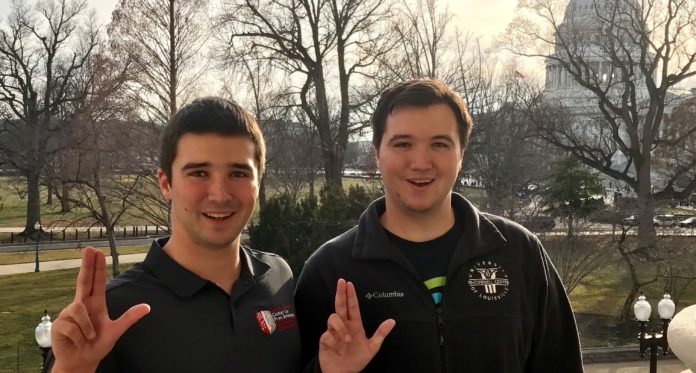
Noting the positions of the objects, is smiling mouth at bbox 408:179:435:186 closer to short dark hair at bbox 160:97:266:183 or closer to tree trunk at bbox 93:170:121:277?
short dark hair at bbox 160:97:266:183

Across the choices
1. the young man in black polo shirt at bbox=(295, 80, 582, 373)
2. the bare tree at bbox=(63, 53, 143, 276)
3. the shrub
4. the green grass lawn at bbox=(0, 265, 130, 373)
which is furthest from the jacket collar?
the bare tree at bbox=(63, 53, 143, 276)

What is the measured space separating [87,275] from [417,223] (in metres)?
1.54

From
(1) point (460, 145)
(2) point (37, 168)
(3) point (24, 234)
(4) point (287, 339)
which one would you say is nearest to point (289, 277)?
(4) point (287, 339)

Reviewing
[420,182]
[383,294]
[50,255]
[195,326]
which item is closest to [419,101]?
[420,182]

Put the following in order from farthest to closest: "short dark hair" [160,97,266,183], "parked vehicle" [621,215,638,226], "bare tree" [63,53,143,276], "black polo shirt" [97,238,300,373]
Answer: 1. "parked vehicle" [621,215,638,226]
2. "bare tree" [63,53,143,276]
3. "short dark hair" [160,97,266,183]
4. "black polo shirt" [97,238,300,373]

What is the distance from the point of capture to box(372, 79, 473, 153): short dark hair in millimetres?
2914

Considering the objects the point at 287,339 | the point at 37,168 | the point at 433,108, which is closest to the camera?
the point at 287,339

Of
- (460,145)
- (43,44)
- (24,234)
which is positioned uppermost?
(43,44)

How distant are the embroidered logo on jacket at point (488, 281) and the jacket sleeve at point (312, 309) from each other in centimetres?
68

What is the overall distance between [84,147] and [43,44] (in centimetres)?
1907

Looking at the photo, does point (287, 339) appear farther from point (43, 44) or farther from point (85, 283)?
point (43, 44)

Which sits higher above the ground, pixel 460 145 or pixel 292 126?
pixel 292 126

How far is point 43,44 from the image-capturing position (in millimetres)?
34219

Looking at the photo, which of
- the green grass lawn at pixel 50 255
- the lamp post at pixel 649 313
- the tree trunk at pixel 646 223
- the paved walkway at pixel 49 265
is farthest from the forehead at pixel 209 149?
the green grass lawn at pixel 50 255
